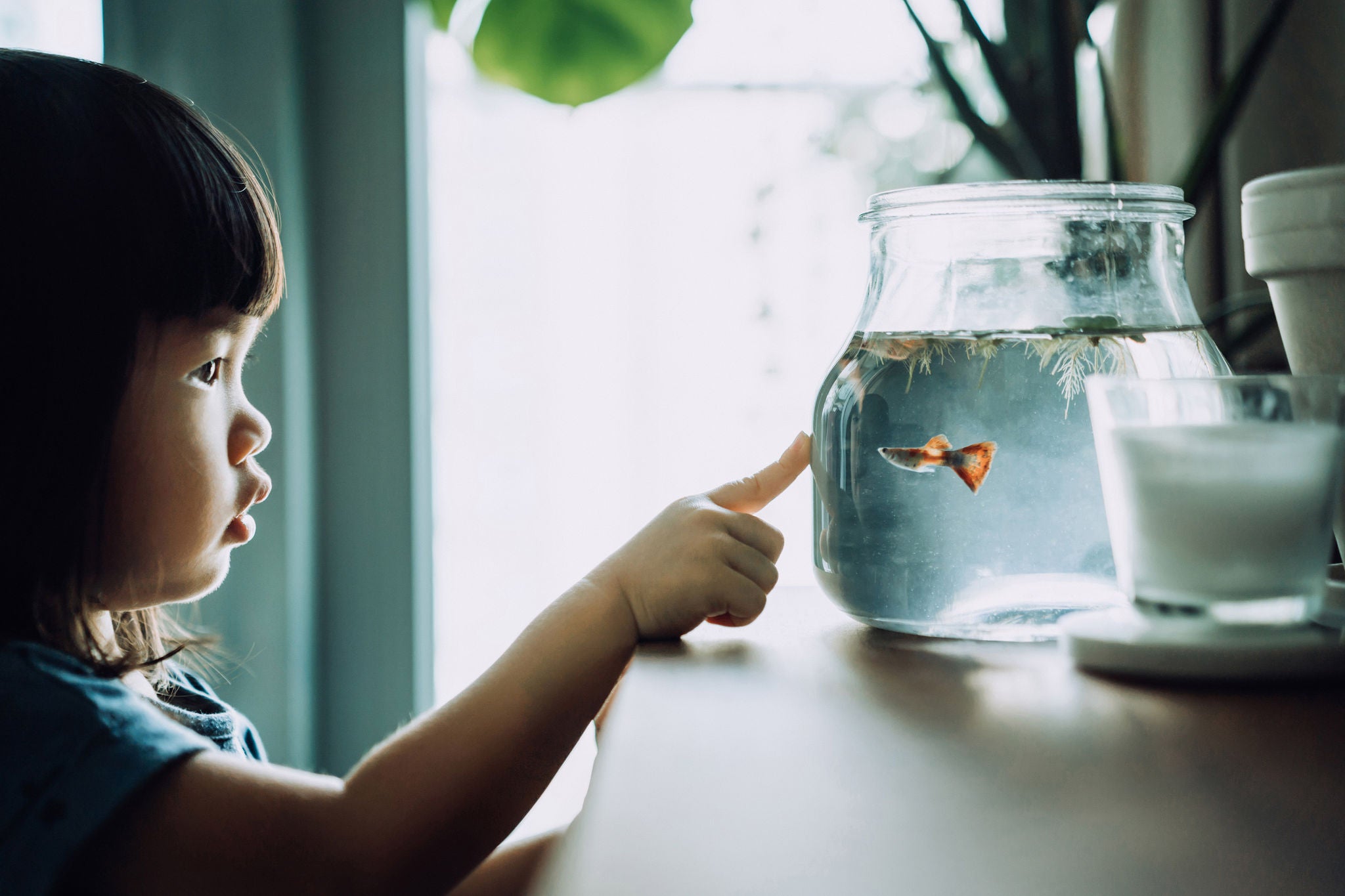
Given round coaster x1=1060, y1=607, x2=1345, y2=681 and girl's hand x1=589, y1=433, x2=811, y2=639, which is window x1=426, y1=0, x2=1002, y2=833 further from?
round coaster x1=1060, y1=607, x2=1345, y2=681

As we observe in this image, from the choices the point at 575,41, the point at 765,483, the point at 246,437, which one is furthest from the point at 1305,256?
the point at 575,41

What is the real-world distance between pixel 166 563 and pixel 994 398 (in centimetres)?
51

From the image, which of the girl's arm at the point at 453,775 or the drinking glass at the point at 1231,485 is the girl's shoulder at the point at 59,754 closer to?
the girl's arm at the point at 453,775

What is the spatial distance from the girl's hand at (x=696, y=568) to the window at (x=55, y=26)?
1059 mm

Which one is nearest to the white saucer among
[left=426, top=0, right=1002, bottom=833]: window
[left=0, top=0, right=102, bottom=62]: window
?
[left=426, top=0, right=1002, bottom=833]: window

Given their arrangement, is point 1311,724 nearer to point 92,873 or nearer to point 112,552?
point 92,873

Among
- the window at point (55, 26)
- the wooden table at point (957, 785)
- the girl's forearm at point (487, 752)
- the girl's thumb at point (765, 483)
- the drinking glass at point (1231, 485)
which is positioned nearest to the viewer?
the wooden table at point (957, 785)

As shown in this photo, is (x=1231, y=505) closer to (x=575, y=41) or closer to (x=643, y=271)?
(x=575, y=41)

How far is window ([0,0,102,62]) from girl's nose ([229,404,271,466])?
31.2 inches

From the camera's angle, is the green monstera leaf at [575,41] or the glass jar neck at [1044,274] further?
the green monstera leaf at [575,41]

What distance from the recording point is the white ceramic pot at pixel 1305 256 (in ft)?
1.48

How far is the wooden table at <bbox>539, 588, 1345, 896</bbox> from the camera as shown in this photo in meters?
0.24

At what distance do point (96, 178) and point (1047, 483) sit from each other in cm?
57

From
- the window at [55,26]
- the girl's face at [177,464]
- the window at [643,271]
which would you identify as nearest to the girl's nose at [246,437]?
the girl's face at [177,464]
